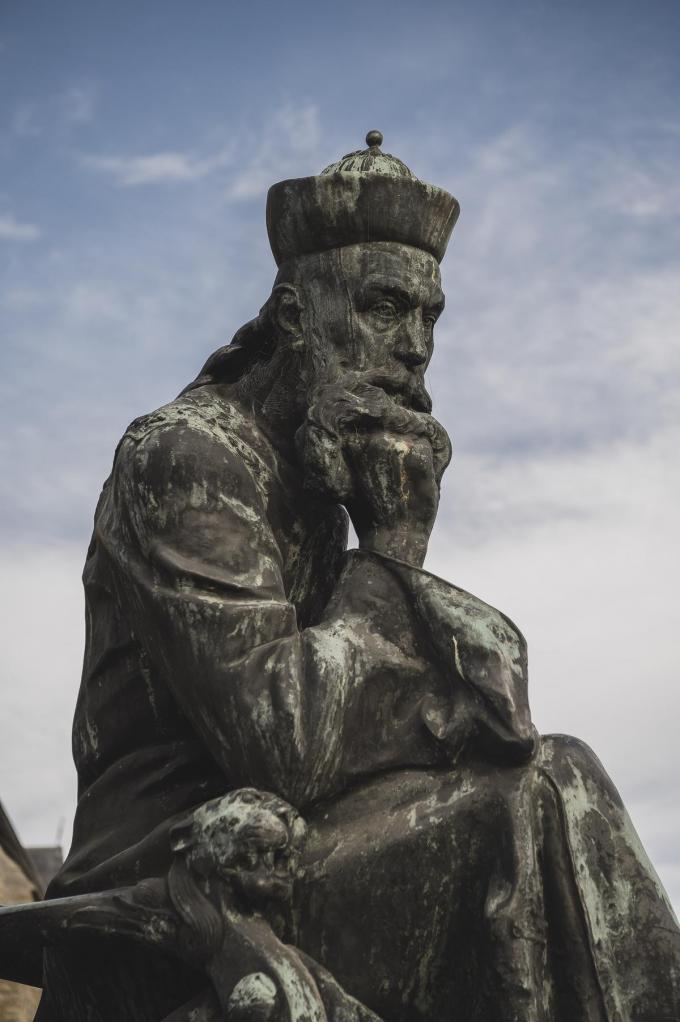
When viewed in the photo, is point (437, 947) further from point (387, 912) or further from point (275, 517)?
point (275, 517)

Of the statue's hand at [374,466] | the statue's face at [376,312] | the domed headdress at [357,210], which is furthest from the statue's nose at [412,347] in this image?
the domed headdress at [357,210]

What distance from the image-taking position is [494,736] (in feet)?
20.9

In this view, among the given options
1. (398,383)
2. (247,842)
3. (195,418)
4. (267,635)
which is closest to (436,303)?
(398,383)

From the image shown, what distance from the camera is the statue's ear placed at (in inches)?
288

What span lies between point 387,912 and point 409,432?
179cm

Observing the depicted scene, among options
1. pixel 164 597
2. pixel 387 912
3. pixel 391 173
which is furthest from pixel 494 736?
pixel 391 173

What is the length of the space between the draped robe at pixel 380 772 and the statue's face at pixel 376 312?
2.04 feet

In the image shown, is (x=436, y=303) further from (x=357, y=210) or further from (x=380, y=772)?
(x=380, y=772)

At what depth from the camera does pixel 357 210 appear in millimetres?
7234

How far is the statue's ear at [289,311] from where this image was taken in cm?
730

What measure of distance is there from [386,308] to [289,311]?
1.29 ft

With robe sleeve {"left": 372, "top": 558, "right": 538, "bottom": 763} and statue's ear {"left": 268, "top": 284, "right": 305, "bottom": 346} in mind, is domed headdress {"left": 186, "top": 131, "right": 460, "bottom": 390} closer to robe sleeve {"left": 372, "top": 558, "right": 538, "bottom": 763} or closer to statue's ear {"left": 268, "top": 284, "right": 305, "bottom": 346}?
statue's ear {"left": 268, "top": 284, "right": 305, "bottom": 346}

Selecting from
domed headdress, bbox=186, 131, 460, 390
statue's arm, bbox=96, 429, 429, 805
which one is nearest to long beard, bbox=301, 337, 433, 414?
domed headdress, bbox=186, 131, 460, 390

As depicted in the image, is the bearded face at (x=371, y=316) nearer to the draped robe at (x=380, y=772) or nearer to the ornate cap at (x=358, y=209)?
the ornate cap at (x=358, y=209)
